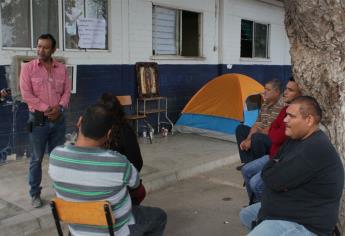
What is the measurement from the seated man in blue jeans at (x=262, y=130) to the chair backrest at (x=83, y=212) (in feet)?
8.46

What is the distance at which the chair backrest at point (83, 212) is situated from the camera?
2322 millimetres

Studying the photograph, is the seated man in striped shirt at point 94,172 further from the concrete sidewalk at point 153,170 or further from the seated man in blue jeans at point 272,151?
the concrete sidewalk at point 153,170

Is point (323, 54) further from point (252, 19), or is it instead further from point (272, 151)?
point (252, 19)

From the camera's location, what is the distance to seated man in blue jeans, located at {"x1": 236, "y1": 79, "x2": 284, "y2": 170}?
4645 mm

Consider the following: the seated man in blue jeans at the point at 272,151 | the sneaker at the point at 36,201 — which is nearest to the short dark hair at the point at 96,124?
the seated man in blue jeans at the point at 272,151

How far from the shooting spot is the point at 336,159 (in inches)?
98.5

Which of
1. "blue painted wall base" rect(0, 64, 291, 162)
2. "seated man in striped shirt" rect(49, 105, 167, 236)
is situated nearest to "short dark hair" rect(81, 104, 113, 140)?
"seated man in striped shirt" rect(49, 105, 167, 236)

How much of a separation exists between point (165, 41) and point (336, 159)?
6.72 meters

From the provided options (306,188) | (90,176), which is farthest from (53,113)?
(306,188)

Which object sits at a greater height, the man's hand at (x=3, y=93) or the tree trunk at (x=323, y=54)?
the tree trunk at (x=323, y=54)

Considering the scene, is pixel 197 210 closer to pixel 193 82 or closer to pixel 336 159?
pixel 336 159

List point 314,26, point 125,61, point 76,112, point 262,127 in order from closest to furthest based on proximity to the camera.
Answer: point 314,26 < point 262,127 < point 76,112 < point 125,61

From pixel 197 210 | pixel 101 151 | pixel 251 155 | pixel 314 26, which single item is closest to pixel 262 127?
pixel 251 155

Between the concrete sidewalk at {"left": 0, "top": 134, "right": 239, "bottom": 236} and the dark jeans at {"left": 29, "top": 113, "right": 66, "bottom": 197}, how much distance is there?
28 centimetres
